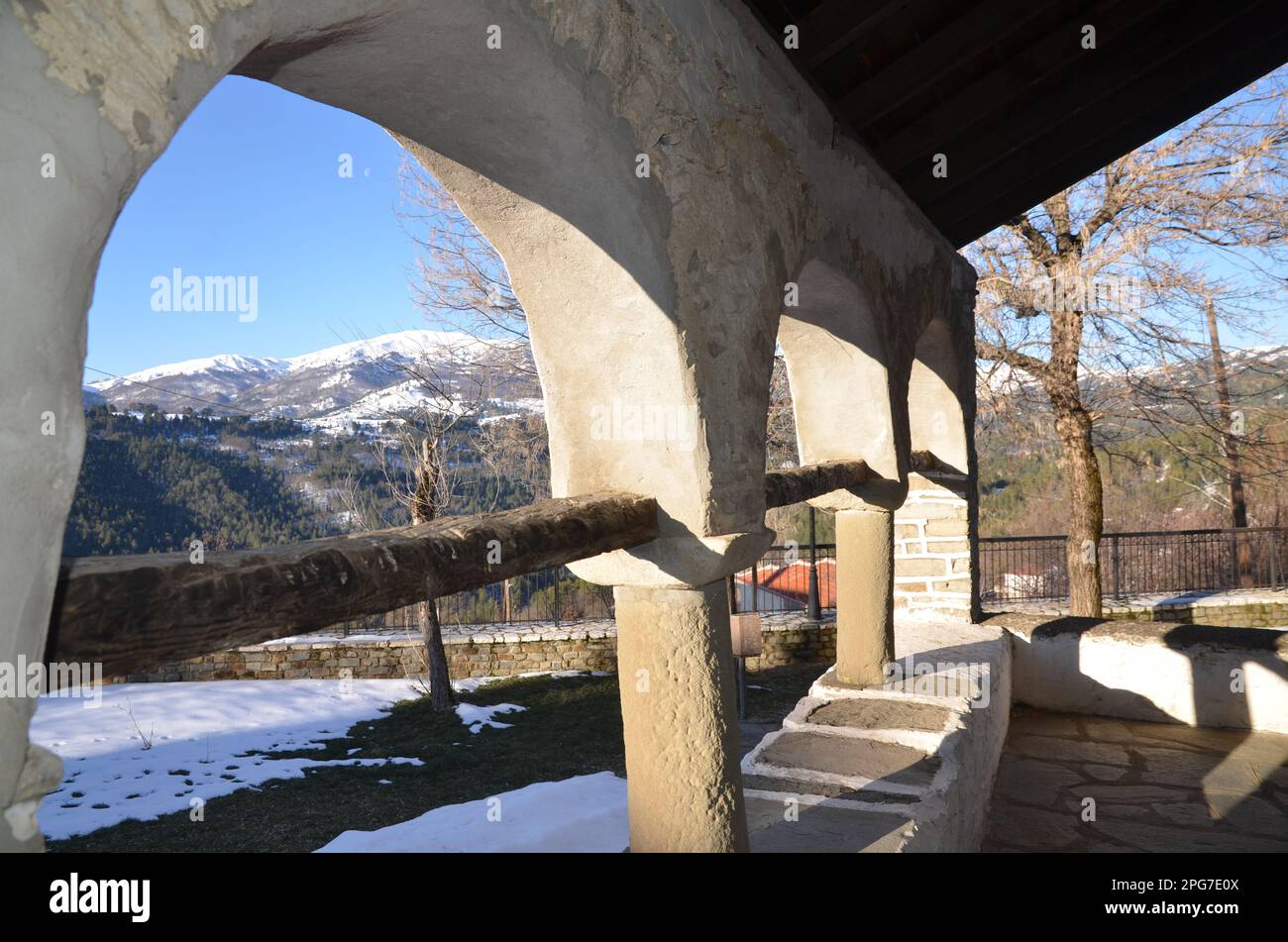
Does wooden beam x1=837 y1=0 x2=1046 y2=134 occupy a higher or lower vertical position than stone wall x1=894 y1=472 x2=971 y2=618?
higher

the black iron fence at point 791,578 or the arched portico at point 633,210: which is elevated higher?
the arched portico at point 633,210

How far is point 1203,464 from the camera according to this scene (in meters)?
9.68

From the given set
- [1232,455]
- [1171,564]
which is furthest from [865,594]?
[1171,564]

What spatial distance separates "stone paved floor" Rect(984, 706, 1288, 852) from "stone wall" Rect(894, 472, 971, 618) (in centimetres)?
88

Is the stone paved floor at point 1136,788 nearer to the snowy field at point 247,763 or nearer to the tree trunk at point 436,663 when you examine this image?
the snowy field at point 247,763

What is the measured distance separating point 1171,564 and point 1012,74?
11930mm

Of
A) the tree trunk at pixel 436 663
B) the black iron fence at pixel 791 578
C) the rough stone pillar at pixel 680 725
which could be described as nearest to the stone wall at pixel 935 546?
the rough stone pillar at pixel 680 725

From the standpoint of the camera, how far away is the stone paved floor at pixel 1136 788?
378 centimetres

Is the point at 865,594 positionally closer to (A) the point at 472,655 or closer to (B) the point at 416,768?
(B) the point at 416,768

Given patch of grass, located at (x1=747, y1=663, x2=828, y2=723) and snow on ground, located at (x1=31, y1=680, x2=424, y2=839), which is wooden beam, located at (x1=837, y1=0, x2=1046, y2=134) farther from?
snow on ground, located at (x1=31, y1=680, x2=424, y2=839)

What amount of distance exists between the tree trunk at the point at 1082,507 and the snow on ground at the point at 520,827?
5.77 meters

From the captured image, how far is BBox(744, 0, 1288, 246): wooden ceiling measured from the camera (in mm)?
3307

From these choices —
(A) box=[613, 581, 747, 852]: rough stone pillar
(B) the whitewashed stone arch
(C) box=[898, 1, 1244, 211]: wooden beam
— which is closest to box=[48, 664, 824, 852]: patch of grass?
(B) the whitewashed stone arch
